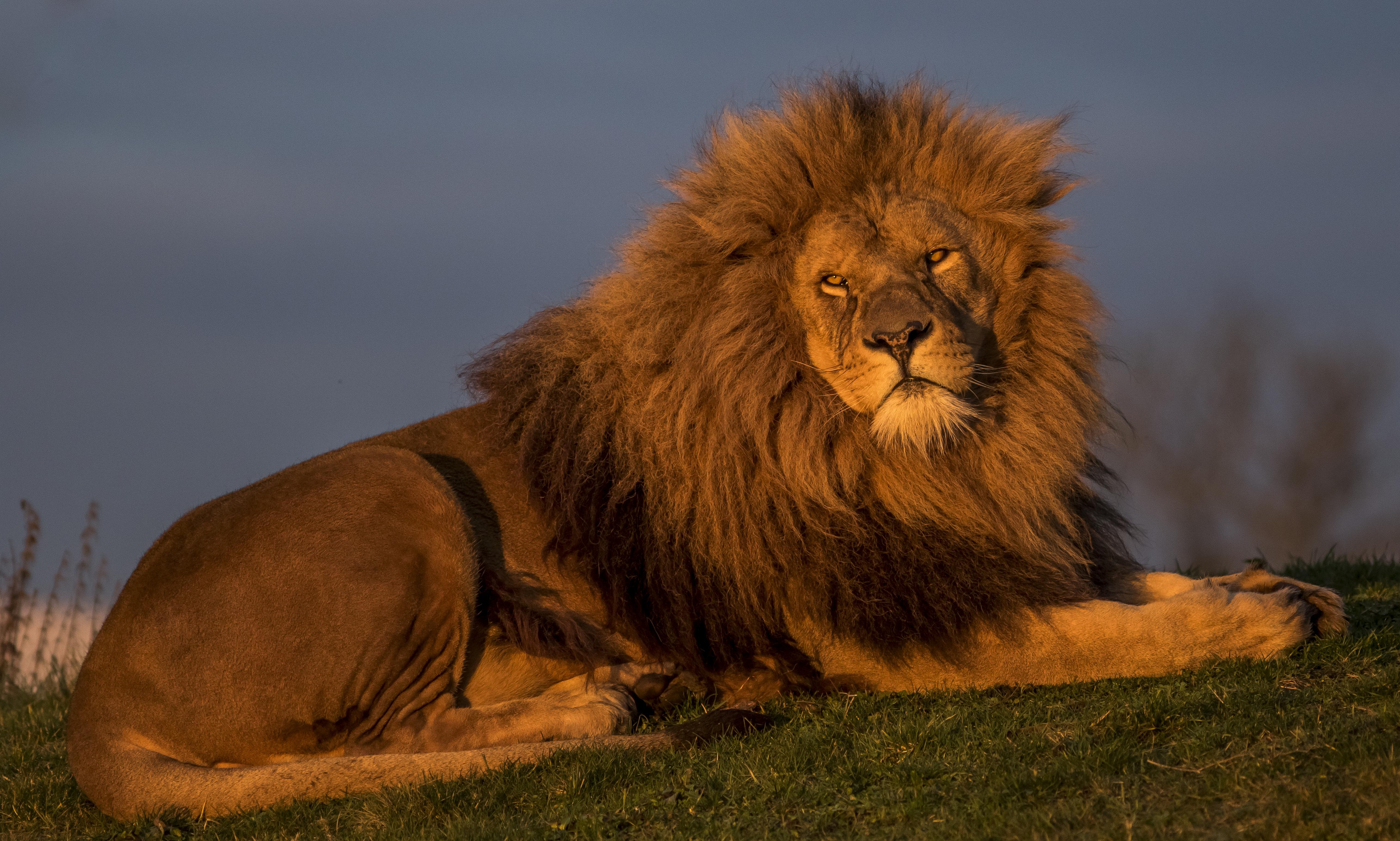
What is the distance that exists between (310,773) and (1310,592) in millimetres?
3488

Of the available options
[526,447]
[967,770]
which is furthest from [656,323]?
[967,770]

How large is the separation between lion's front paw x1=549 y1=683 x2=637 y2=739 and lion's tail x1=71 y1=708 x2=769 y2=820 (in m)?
0.07

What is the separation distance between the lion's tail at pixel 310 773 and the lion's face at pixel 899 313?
1.18 meters

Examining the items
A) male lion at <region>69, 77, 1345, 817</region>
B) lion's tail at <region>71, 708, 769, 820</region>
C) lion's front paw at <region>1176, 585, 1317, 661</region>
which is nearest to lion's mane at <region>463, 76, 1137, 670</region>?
male lion at <region>69, 77, 1345, 817</region>

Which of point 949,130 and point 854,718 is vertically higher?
point 949,130

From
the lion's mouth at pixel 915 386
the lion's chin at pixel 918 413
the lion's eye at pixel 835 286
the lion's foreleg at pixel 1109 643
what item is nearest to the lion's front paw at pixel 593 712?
the lion's foreleg at pixel 1109 643

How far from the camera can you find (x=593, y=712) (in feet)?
14.5

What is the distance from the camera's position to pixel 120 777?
4348 millimetres

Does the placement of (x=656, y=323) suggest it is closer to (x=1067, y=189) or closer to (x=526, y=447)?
(x=526, y=447)

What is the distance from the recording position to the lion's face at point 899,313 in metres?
4.44

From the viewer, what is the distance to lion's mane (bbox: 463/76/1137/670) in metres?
4.70

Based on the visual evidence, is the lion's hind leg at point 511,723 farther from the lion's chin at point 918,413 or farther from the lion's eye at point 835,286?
the lion's eye at point 835,286

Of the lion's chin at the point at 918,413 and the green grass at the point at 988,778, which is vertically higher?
the lion's chin at the point at 918,413

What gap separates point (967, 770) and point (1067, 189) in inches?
98.8
